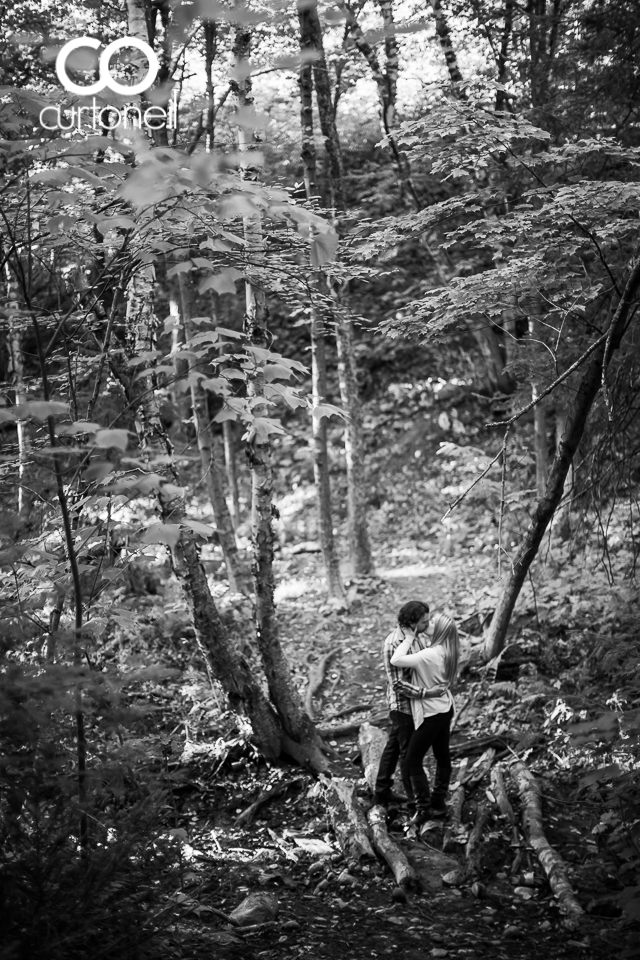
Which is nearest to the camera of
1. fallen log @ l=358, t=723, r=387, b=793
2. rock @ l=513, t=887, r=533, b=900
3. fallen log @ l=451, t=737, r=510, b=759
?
rock @ l=513, t=887, r=533, b=900

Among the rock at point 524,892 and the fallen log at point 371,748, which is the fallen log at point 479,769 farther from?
the rock at point 524,892

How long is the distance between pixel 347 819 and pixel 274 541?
3.00m

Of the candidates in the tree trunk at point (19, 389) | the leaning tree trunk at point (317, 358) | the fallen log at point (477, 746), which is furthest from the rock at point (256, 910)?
the leaning tree trunk at point (317, 358)

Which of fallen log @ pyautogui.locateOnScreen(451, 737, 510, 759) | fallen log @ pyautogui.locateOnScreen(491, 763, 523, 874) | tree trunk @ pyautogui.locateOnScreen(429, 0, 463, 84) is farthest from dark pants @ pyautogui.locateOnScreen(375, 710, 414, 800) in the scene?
tree trunk @ pyautogui.locateOnScreen(429, 0, 463, 84)

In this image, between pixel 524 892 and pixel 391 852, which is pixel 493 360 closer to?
pixel 391 852

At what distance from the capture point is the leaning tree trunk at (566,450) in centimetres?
532

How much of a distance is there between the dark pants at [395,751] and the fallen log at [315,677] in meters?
2.34

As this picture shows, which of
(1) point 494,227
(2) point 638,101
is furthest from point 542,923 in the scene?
(2) point 638,101

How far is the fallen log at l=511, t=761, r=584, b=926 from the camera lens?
14.3 ft

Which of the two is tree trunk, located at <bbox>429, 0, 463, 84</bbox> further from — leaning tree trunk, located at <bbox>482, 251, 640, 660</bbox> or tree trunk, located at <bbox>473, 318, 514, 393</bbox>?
leaning tree trunk, located at <bbox>482, 251, 640, 660</bbox>

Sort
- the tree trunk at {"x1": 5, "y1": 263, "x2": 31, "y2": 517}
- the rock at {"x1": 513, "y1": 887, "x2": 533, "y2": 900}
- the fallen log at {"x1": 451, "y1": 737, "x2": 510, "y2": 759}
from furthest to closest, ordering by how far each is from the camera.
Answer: the fallen log at {"x1": 451, "y1": 737, "x2": 510, "y2": 759}
the rock at {"x1": 513, "y1": 887, "x2": 533, "y2": 900}
the tree trunk at {"x1": 5, "y1": 263, "x2": 31, "y2": 517}

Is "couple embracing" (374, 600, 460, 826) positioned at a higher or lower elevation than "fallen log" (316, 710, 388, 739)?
higher

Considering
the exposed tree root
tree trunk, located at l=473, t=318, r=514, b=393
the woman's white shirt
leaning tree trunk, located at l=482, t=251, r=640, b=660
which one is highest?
tree trunk, located at l=473, t=318, r=514, b=393

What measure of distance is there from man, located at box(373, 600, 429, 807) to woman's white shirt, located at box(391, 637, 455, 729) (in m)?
0.07
